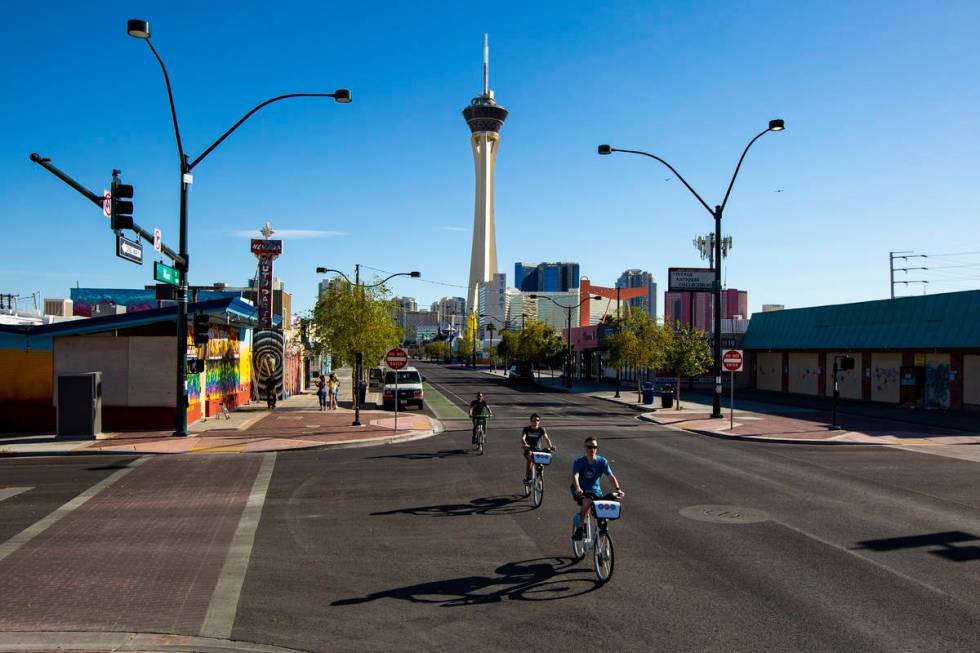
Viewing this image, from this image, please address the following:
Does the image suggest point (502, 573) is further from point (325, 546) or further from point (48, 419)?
point (48, 419)

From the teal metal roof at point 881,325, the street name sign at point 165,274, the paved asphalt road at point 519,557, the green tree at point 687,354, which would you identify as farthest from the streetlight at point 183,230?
the teal metal roof at point 881,325

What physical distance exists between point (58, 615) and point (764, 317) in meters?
51.1

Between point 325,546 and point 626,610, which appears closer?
point 626,610

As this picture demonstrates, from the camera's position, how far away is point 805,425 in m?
30.4

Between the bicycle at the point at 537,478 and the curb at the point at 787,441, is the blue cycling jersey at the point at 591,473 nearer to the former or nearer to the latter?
the bicycle at the point at 537,478

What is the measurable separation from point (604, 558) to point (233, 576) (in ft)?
15.4

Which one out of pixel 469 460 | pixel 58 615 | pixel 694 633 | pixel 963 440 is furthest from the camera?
pixel 963 440

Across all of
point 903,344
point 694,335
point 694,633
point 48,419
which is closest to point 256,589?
point 694,633

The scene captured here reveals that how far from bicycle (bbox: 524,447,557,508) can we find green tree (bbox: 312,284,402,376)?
80.9 ft

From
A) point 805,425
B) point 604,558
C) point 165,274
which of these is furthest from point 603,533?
point 805,425

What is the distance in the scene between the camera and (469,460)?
20.4 metres

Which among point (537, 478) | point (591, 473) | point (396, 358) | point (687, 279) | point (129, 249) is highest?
point (687, 279)

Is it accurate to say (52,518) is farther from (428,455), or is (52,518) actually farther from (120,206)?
(428,455)

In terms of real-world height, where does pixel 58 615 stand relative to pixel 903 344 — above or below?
below
